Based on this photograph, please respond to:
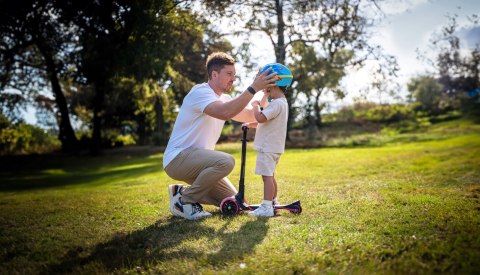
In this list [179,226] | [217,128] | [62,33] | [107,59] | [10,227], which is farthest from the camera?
[62,33]

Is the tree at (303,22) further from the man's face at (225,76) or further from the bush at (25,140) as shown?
the bush at (25,140)

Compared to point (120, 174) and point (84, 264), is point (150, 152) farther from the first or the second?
point (84, 264)

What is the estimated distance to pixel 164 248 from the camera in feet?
14.3

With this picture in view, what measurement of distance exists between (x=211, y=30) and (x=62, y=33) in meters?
10.6

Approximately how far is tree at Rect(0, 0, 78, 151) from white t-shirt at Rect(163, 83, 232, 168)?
16700 millimetres

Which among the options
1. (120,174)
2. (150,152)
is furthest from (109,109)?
(120,174)

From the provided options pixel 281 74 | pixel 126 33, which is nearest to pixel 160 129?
pixel 126 33

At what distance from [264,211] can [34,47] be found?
28.4 m

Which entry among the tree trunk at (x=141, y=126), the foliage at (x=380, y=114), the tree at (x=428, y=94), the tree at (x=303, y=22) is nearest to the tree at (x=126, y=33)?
the tree at (x=303, y=22)

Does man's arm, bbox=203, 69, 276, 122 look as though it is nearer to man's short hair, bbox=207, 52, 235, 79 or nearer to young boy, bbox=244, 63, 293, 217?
young boy, bbox=244, 63, 293, 217

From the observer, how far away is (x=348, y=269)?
11.1ft

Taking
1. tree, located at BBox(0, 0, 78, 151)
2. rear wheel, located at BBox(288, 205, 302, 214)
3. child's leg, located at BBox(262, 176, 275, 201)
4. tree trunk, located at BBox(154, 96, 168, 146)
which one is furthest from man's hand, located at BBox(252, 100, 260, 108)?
tree trunk, located at BBox(154, 96, 168, 146)

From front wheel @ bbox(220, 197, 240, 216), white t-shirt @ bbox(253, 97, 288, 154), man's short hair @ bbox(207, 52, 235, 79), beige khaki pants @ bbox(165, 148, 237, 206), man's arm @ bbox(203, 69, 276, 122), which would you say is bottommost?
front wheel @ bbox(220, 197, 240, 216)

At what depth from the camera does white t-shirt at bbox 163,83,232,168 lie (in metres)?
5.97
